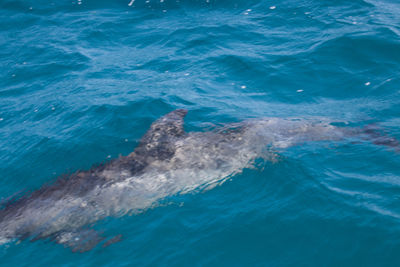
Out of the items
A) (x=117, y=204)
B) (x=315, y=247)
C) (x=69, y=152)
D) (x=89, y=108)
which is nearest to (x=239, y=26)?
(x=89, y=108)

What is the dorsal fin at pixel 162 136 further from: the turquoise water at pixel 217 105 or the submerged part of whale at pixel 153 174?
the turquoise water at pixel 217 105

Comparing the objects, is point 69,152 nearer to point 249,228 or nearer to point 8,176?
point 8,176

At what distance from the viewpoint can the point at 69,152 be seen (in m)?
8.92

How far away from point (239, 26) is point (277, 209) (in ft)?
36.2

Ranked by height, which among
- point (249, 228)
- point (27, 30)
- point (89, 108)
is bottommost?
point (249, 228)

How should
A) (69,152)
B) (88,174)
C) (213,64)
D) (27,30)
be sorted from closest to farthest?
(88,174)
(69,152)
(213,64)
(27,30)

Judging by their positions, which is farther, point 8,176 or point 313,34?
point 313,34

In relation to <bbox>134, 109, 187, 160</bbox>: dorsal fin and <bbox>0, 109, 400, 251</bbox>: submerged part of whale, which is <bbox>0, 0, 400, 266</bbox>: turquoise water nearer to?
<bbox>0, 109, 400, 251</bbox>: submerged part of whale

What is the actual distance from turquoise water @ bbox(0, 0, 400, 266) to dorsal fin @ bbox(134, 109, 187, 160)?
43cm

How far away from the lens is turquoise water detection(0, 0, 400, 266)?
19.4 feet

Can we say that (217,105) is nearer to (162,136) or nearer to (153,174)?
(162,136)

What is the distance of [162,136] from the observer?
8711 mm

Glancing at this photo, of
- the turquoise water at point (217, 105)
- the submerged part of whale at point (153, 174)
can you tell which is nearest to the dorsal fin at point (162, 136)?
the submerged part of whale at point (153, 174)

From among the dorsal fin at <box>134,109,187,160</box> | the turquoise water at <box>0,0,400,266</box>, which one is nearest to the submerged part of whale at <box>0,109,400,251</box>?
the dorsal fin at <box>134,109,187,160</box>
